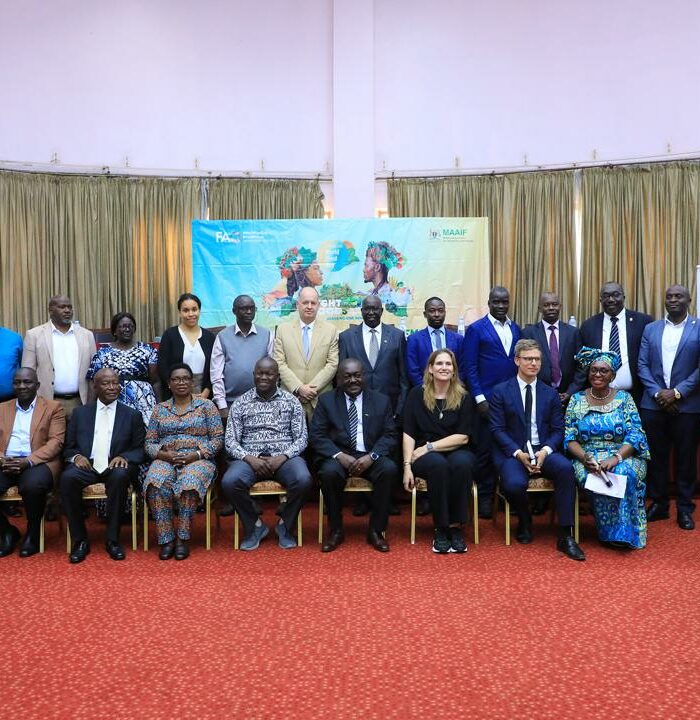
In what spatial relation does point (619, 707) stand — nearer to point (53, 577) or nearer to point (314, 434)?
point (314, 434)

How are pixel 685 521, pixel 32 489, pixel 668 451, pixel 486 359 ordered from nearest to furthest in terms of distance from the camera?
pixel 32 489 < pixel 685 521 < pixel 668 451 < pixel 486 359

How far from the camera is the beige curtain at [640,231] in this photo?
26.2 feet

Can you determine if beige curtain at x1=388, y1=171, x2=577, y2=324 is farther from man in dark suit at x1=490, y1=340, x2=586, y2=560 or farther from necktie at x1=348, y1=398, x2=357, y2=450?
necktie at x1=348, y1=398, x2=357, y2=450

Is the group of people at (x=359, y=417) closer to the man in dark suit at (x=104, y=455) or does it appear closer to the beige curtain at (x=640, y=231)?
the man in dark suit at (x=104, y=455)

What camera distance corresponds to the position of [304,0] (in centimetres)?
881

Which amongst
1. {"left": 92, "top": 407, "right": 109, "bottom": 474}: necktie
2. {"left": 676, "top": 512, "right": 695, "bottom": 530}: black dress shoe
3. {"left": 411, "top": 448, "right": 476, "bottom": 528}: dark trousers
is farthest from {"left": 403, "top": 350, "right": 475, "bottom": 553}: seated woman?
{"left": 92, "top": 407, "right": 109, "bottom": 474}: necktie

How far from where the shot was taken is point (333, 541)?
195 inches

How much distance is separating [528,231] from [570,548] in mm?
4785

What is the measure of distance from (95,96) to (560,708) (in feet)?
27.7

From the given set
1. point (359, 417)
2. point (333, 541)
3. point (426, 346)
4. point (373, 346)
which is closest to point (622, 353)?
point (426, 346)

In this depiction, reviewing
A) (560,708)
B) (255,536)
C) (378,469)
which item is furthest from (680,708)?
(255,536)

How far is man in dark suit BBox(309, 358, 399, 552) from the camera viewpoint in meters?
5.00

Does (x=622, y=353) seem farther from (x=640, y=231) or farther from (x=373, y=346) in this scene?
(x=640, y=231)

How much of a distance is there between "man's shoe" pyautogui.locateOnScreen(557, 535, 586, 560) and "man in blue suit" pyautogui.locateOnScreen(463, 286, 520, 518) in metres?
0.89
